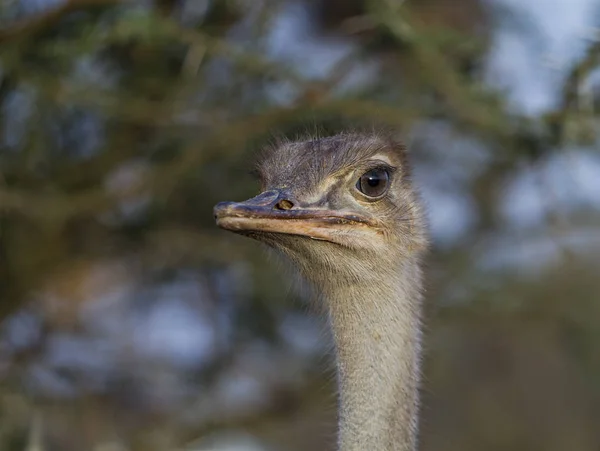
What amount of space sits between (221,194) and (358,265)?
8.73 feet

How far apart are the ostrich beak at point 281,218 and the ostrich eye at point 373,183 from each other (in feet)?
0.21

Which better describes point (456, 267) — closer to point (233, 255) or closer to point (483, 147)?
point (483, 147)

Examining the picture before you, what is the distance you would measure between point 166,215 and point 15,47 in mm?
1310

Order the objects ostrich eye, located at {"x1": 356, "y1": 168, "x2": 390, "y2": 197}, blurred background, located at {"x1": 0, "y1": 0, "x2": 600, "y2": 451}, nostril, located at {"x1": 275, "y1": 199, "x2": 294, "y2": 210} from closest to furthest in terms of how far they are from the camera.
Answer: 1. nostril, located at {"x1": 275, "y1": 199, "x2": 294, "y2": 210}
2. ostrich eye, located at {"x1": 356, "y1": 168, "x2": 390, "y2": 197}
3. blurred background, located at {"x1": 0, "y1": 0, "x2": 600, "y2": 451}

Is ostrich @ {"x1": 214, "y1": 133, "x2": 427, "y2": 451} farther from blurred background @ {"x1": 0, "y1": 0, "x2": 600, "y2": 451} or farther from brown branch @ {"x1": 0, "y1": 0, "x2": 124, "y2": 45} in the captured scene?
brown branch @ {"x1": 0, "y1": 0, "x2": 124, "y2": 45}

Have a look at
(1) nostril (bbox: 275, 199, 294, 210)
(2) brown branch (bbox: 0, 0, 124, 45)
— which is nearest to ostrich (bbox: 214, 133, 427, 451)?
(1) nostril (bbox: 275, 199, 294, 210)

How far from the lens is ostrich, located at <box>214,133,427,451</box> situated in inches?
91.9

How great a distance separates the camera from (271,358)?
592 cm

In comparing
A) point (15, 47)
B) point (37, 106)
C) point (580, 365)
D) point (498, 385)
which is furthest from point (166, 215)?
point (498, 385)

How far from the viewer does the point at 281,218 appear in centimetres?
225

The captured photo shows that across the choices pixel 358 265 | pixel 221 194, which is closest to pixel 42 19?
pixel 221 194

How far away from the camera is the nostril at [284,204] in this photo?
7.46 feet

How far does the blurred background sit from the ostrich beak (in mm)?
390

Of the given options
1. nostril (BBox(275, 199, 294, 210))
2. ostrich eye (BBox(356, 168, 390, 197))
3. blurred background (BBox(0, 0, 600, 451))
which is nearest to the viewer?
nostril (BBox(275, 199, 294, 210))
